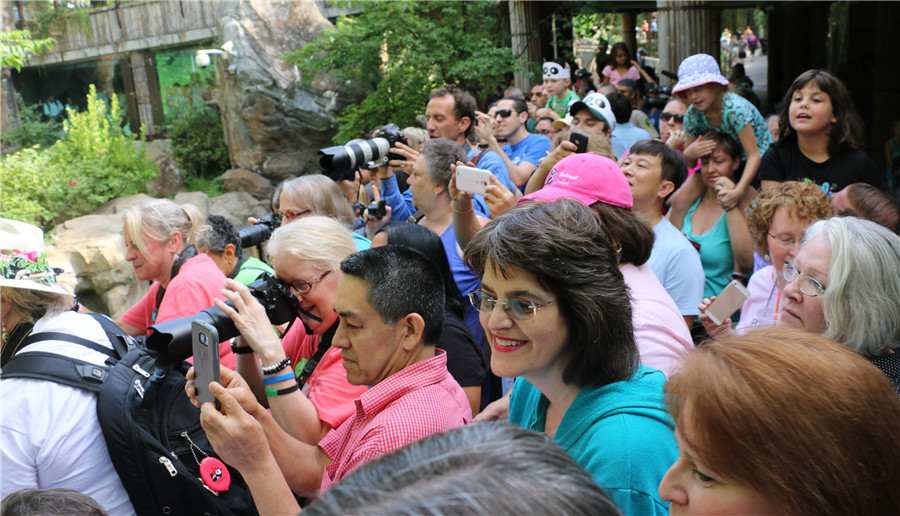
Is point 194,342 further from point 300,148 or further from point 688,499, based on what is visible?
point 300,148

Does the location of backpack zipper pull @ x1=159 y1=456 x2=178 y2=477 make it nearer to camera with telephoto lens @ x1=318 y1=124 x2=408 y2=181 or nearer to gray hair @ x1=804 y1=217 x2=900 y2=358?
gray hair @ x1=804 y1=217 x2=900 y2=358

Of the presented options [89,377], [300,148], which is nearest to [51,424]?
[89,377]

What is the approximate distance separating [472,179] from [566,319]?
54.9 inches

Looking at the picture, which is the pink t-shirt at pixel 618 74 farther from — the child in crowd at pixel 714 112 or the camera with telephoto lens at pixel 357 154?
the camera with telephoto lens at pixel 357 154

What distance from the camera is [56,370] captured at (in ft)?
7.11

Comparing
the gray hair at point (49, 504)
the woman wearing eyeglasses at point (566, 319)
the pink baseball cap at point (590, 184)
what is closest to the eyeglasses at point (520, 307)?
the woman wearing eyeglasses at point (566, 319)

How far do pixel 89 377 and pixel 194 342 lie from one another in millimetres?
505

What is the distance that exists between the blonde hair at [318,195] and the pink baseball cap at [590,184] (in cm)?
181

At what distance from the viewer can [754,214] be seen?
2.82 metres

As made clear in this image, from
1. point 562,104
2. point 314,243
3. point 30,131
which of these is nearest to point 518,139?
point 562,104

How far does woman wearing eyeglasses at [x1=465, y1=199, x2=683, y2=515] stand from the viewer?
1.60 m

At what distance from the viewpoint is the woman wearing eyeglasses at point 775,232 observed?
265 centimetres

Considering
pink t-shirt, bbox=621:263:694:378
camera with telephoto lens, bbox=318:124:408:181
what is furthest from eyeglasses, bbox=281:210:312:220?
pink t-shirt, bbox=621:263:694:378

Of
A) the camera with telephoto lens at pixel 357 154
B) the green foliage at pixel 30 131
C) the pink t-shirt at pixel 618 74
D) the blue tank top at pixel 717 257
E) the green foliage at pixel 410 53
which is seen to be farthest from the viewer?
the green foliage at pixel 30 131
